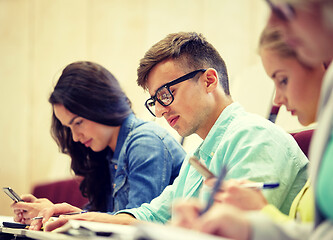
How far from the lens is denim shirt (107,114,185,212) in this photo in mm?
1705

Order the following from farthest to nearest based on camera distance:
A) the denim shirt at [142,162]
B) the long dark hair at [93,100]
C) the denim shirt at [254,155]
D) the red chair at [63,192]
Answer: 1. the red chair at [63,192]
2. the long dark hair at [93,100]
3. the denim shirt at [142,162]
4. the denim shirt at [254,155]

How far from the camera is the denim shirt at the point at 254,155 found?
110 centimetres

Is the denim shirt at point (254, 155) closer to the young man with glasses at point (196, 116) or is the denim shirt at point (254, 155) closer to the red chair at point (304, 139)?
the young man with glasses at point (196, 116)

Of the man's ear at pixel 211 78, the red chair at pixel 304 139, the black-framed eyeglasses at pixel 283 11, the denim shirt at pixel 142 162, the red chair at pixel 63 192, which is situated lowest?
the red chair at pixel 63 192

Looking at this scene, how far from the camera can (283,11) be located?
759 mm

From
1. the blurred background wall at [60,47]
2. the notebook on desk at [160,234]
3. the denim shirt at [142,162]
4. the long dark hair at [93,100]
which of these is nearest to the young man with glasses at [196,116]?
the denim shirt at [142,162]

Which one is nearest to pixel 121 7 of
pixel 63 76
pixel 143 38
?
pixel 143 38

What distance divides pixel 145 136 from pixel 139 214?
1.39 feet

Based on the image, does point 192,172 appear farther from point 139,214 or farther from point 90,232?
point 90,232

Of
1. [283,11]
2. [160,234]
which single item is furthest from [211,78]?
[160,234]

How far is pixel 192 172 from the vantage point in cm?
144

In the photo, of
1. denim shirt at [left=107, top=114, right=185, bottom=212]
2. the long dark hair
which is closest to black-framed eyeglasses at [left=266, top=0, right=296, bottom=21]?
denim shirt at [left=107, top=114, right=185, bottom=212]

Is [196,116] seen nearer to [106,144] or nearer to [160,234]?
[106,144]

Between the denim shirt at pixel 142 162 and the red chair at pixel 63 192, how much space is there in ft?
3.40
